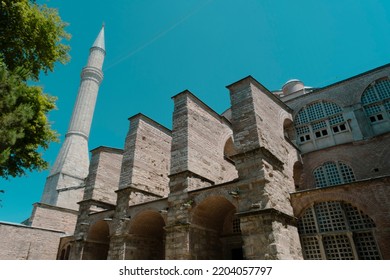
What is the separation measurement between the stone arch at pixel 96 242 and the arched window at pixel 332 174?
11061 millimetres

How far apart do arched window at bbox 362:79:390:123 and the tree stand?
14.2 meters

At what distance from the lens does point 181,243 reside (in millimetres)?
9305

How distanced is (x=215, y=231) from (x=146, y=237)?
11.6ft

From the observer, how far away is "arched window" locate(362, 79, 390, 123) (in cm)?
1258

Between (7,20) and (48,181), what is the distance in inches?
814

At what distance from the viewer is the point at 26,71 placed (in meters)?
7.59

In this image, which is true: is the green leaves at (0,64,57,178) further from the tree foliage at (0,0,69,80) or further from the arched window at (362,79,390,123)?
the arched window at (362,79,390,123)

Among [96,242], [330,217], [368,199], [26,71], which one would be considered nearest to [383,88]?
[368,199]

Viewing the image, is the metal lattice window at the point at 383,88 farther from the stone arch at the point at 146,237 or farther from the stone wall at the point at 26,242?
the stone wall at the point at 26,242

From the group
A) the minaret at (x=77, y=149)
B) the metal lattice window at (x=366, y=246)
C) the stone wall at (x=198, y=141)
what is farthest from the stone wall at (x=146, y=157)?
the minaret at (x=77, y=149)

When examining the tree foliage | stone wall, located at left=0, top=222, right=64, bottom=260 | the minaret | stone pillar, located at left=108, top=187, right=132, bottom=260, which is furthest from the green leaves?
the minaret

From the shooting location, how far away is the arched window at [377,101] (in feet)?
41.3

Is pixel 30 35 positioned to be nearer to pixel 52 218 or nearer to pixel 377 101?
pixel 52 218

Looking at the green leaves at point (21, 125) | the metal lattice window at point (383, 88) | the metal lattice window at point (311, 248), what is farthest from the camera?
the metal lattice window at point (383, 88)
